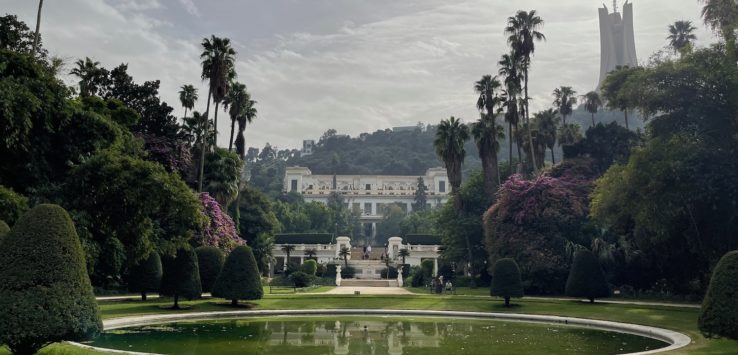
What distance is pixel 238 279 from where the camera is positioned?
93.7ft

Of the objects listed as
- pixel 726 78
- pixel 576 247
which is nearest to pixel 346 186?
pixel 576 247

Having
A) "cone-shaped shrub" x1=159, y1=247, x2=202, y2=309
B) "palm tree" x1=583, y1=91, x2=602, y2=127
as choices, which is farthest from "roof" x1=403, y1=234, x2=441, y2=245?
"cone-shaped shrub" x1=159, y1=247, x2=202, y2=309

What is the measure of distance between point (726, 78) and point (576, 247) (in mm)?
14111

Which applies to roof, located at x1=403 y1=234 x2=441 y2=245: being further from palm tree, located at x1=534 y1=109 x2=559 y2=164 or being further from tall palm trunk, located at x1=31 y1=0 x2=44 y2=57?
tall palm trunk, located at x1=31 y1=0 x2=44 y2=57

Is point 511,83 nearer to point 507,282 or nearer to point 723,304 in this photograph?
point 507,282

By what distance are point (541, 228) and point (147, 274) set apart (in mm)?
23897

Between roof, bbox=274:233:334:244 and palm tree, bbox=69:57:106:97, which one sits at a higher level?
palm tree, bbox=69:57:106:97

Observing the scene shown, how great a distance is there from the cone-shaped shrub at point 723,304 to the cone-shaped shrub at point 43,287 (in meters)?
14.6

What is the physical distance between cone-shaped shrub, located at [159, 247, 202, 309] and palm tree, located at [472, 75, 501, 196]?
27.9m

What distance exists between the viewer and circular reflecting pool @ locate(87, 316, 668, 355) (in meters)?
17.0

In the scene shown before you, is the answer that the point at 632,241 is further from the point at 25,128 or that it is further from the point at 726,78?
the point at 25,128

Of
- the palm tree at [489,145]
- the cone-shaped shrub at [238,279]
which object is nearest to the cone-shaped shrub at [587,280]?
the cone-shaped shrub at [238,279]

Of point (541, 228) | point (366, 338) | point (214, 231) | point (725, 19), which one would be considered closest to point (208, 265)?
point (214, 231)

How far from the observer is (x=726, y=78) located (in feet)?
86.2
